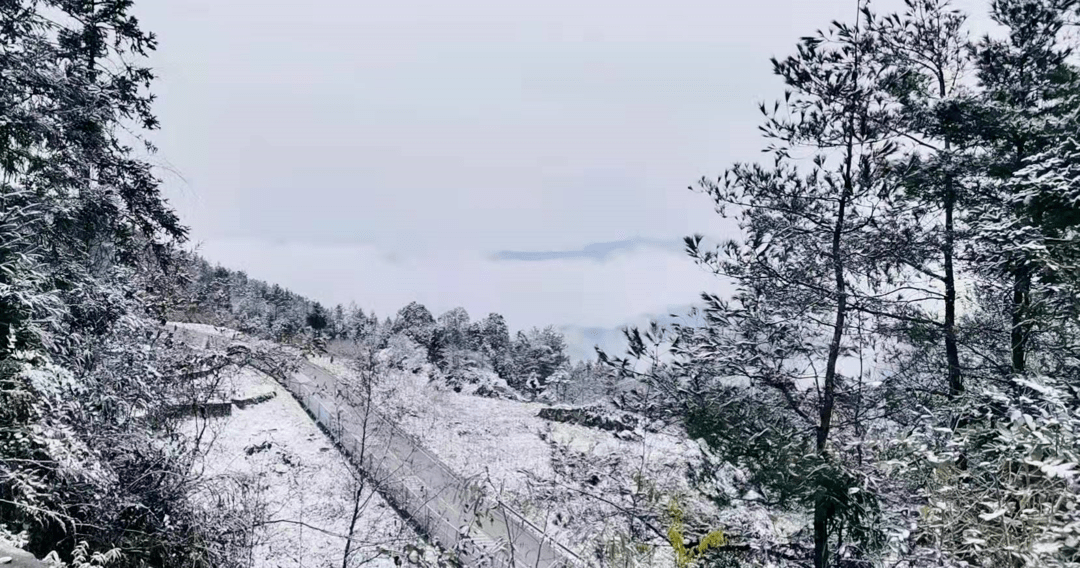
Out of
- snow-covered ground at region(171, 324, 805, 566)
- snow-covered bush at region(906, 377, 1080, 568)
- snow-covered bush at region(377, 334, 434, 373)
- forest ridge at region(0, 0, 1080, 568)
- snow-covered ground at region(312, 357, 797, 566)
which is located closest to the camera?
snow-covered bush at region(906, 377, 1080, 568)

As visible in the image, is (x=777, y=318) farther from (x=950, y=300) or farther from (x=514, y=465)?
(x=514, y=465)

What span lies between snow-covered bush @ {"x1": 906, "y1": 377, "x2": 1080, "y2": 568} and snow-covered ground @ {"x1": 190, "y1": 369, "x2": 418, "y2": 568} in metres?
8.08

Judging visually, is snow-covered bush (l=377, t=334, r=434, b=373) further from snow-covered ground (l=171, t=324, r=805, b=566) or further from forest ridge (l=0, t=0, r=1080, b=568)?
forest ridge (l=0, t=0, r=1080, b=568)

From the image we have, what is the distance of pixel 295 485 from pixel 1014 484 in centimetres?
1761

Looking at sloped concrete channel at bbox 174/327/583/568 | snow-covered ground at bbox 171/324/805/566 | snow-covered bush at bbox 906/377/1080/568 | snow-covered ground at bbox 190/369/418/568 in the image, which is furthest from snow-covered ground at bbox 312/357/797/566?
snow-covered bush at bbox 906/377/1080/568

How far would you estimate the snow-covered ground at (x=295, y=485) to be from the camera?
12.0 meters

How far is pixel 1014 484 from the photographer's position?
3.56 metres

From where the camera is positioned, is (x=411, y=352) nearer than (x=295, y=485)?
No

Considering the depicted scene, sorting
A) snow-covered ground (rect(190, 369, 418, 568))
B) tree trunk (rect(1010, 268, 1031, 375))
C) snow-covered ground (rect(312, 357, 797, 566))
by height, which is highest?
tree trunk (rect(1010, 268, 1031, 375))

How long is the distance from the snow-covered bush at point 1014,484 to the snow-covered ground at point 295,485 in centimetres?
808

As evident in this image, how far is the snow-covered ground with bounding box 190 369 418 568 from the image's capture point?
39.2 ft

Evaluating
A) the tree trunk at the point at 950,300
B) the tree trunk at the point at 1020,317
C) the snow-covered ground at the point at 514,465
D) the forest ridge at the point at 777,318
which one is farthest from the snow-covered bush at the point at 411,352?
the tree trunk at the point at 1020,317

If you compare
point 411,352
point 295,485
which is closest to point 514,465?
point 295,485

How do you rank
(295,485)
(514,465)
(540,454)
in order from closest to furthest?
(295,485) → (514,465) → (540,454)
